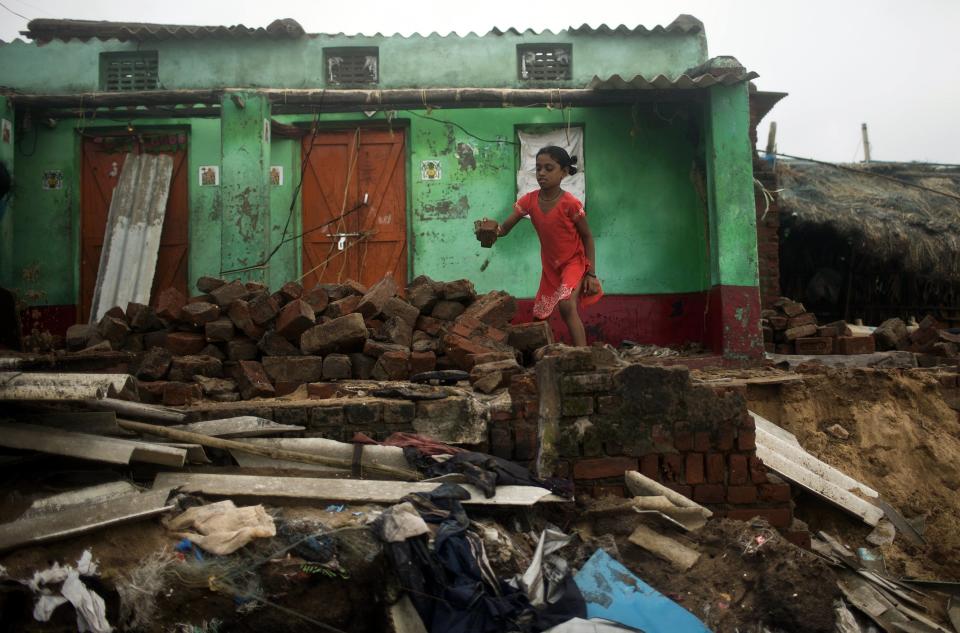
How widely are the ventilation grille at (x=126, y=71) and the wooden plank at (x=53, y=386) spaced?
6.95 m

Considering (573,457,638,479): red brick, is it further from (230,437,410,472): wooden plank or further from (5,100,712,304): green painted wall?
(5,100,712,304): green painted wall

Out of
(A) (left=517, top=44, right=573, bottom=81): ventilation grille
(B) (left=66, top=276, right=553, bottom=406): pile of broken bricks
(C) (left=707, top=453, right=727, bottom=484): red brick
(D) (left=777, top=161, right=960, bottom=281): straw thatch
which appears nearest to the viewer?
(C) (left=707, top=453, right=727, bottom=484): red brick

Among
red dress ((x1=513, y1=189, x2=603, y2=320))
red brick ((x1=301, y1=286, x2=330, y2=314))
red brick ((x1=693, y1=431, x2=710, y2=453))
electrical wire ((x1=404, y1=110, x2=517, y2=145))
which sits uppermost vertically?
electrical wire ((x1=404, y1=110, x2=517, y2=145))

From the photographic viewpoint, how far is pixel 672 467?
13.9 feet

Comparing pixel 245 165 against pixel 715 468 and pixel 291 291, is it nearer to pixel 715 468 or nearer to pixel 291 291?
pixel 291 291

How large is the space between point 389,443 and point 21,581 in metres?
1.88

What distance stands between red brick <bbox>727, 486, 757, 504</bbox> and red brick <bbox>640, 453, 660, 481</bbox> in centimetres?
40

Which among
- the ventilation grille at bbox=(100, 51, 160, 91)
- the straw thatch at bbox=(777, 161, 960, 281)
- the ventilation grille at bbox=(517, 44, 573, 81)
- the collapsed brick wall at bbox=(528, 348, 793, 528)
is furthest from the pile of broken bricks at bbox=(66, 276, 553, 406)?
the straw thatch at bbox=(777, 161, 960, 281)

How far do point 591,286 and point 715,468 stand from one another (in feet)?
7.65

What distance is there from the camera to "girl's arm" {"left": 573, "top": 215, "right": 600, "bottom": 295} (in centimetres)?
632

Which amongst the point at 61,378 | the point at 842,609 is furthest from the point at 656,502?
the point at 61,378

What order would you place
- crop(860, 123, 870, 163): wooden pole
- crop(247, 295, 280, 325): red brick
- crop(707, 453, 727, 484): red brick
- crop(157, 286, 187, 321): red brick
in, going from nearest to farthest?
crop(707, 453, 727, 484): red brick → crop(247, 295, 280, 325): red brick → crop(157, 286, 187, 321): red brick → crop(860, 123, 870, 163): wooden pole

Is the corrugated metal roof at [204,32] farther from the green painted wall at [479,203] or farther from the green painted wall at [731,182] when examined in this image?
the green painted wall at [731,182]

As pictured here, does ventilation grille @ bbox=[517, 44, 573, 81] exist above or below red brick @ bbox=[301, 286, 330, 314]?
above
